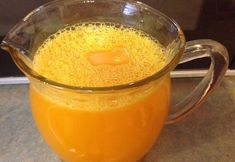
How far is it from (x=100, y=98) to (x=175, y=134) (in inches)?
7.2

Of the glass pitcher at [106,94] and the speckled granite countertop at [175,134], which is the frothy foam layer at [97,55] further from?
the speckled granite countertop at [175,134]

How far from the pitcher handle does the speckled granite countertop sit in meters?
0.04

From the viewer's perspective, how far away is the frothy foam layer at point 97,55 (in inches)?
17.0

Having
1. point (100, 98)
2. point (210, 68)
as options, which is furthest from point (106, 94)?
point (210, 68)

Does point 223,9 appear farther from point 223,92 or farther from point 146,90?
point 146,90

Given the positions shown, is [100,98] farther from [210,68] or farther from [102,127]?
[210,68]

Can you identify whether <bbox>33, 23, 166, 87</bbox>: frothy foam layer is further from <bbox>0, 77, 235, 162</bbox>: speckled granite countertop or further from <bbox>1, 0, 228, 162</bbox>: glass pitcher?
<bbox>0, 77, 235, 162</bbox>: speckled granite countertop

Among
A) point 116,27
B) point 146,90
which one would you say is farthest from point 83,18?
point 146,90

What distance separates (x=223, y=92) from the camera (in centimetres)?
60

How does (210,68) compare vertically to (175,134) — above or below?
above

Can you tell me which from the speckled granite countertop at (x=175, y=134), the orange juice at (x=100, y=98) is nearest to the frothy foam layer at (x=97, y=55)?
the orange juice at (x=100, y=98)

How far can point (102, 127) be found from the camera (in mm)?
408

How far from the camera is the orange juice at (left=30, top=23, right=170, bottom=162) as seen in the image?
0.40 metres

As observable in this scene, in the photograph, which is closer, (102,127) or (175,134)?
(102,127)
